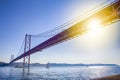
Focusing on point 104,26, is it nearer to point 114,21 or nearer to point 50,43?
point 114,21

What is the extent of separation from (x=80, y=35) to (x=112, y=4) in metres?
8.04

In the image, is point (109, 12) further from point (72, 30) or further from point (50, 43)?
point (50, 43)

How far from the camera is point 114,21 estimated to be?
50.8 ft

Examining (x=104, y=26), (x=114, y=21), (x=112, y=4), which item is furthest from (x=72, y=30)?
(x=112, y=4)

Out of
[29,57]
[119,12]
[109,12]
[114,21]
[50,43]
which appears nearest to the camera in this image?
[119,12]

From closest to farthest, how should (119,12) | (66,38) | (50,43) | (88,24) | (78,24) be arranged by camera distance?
(119,12) → (88,24) → (78,24) → (66,38) → (50,43)

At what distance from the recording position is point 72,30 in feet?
66.3

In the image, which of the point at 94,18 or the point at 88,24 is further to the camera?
the point at 88,24

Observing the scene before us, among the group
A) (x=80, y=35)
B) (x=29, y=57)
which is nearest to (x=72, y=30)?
(x=80, y=35)

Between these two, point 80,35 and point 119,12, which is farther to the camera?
point 80,35

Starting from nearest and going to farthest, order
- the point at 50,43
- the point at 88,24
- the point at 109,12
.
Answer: the point at 109,12 → the point at 88,24 → the point at 50,43

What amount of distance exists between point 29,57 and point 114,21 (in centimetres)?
3224

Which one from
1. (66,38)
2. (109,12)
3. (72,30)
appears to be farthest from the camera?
(66,38)

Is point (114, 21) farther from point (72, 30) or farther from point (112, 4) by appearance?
point (72, 30)
